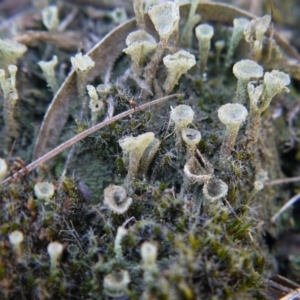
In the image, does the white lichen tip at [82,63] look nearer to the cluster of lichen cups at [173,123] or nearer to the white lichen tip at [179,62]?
the cluster of lichen cups at [173,123]

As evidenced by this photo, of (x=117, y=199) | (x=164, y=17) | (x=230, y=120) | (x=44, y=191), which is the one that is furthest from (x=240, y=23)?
(x=44, y=191)

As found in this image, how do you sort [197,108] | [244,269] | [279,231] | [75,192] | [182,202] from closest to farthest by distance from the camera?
1. [244,269]
2. [182,202]
3. [75,192]
4. [197,108]
5. [279,231]

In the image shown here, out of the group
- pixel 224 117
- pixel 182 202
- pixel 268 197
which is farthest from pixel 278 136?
pixel 182 202

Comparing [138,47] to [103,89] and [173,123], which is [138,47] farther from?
[173,123]

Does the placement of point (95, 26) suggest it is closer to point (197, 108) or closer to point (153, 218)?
point (197, 108)

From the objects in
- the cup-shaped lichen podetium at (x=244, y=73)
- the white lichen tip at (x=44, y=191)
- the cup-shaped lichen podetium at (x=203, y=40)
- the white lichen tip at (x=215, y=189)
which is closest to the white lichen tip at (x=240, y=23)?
the cup-shaped lichen podetium at (x=203, y=40)

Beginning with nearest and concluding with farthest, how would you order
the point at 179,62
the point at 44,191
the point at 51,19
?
1. the point at 44,191
2. the point at 179,62
3. the point at 51,19

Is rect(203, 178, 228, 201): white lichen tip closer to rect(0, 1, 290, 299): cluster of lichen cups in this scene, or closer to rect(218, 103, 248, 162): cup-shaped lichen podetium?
rect(0, 1, 290, 299): cluster of lichen cups
